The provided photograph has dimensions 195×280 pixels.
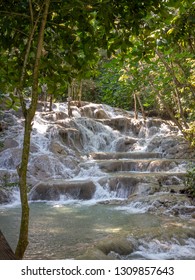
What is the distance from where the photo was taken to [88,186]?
12539mm

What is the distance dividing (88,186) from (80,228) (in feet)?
14.4

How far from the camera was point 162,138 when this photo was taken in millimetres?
20609

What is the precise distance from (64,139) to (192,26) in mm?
15852

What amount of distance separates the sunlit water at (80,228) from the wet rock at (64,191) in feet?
1.91

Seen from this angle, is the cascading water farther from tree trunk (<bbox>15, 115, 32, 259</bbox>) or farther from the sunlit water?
tree trunk (<bbox>15, 115, 32, 259</bbox>)

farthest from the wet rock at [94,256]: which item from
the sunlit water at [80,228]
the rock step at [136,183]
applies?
the rock step at [136,183]

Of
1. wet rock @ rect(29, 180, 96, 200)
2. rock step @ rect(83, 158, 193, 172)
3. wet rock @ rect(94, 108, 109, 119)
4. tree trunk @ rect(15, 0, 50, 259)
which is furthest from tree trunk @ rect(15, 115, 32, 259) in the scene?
wet rock @ rect(94, 108, 109, 119)

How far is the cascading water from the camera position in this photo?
733 cm

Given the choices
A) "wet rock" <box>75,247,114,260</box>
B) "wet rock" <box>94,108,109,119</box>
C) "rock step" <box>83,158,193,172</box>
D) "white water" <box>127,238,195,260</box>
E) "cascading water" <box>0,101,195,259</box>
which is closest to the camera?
"wet rock" <box>75,247,114,260</box>

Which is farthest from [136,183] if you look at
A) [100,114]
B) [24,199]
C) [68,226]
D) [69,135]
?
[100,114]

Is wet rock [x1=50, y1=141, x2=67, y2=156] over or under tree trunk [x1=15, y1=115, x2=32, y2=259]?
under

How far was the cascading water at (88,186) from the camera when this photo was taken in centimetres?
733
